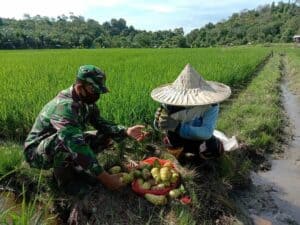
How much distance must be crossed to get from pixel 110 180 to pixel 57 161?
0.40m

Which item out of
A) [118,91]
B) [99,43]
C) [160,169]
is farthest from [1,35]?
[160,169]

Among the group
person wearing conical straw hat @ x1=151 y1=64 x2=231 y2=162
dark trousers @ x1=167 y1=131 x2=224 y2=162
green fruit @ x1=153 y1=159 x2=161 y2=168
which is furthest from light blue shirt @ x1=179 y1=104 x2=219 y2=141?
green fruit @ x1=153 y1=159 x2=161 y2=168

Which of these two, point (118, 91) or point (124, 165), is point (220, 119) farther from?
point (124, 165)

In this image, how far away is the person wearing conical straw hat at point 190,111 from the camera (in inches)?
124

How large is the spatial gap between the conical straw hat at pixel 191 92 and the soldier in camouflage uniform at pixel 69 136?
0.64 meters

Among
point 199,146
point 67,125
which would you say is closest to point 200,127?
point 199,146

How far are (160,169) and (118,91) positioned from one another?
2379 millimetres

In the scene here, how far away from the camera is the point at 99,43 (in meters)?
48.8

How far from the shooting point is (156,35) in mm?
66875

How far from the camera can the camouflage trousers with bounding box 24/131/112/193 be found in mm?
2709

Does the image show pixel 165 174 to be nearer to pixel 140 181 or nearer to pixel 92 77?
pixel 140 181

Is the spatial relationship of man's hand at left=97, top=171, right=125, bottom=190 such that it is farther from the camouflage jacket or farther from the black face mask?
the black face mask

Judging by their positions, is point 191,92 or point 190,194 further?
point 191,92

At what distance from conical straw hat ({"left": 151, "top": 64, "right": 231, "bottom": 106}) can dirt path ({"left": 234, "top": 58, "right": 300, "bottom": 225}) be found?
3.52ft
